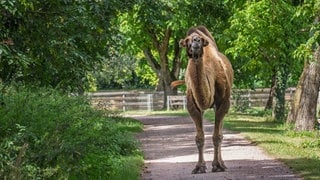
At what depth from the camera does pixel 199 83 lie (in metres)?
12.4

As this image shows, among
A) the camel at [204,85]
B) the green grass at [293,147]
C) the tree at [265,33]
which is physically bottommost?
the green grass at [293,147]

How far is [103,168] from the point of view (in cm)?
1093

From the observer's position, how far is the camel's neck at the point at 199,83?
1238cm

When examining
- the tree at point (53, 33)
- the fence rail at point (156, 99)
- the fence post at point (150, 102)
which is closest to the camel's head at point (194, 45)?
the tree at point (53, 33)

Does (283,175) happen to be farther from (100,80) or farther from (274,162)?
(100,80)

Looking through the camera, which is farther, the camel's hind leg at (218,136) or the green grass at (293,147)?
the camel's hind leg at (218,136)

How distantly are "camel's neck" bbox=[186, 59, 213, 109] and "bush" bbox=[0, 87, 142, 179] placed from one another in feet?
5.77

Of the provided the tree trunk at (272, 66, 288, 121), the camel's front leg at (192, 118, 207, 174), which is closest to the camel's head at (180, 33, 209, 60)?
the camel's front leg at (192, 118, 207, 174)

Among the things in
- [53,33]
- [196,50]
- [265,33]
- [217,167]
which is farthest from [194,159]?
[265,33]

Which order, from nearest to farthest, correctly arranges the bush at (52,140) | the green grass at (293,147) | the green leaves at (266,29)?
1. the bush at (52,140)
2. the green grass at (293,147)
3. the green leaves at (266,29)

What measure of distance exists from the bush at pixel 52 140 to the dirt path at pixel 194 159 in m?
1.21

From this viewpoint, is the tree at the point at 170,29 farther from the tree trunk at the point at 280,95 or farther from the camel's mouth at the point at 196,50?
the camel's mouth at the point at 196,50

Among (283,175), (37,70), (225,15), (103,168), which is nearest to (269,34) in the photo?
(225,15)

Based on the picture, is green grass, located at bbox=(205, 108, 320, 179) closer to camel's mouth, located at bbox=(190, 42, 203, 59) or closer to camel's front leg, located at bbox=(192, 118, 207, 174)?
camel's front leg, located at bbox=(192, 118, 207, 174)
